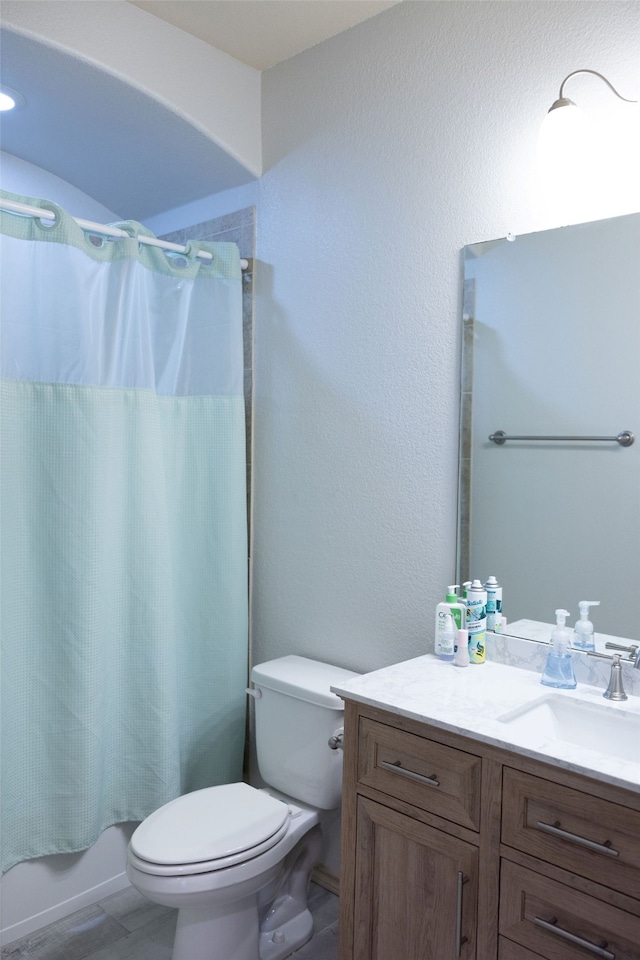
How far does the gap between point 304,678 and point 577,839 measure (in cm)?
104

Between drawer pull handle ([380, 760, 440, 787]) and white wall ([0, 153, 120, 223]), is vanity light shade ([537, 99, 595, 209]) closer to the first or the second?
drawer pull handle ([380, 760, 440, 787])

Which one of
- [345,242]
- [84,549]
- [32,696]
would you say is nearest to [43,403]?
[84,549]

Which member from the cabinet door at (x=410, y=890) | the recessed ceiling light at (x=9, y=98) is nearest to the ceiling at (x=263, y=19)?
the recessed ceiling light at (x=9, y=98)

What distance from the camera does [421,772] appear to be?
1550 millimetres

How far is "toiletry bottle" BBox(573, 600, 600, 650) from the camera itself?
5.81 feet

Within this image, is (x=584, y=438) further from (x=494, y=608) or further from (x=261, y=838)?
(x=261, y=838)

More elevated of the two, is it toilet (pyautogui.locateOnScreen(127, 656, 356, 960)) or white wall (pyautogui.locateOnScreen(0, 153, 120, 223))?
white wall (pyautogui.locateOnScreen(0, 153, 120, 223))

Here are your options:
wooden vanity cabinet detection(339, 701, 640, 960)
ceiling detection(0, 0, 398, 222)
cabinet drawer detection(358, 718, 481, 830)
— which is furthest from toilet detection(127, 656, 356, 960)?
ceiling detection(0, 0, 398, 222)

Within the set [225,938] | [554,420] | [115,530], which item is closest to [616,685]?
[554,420]

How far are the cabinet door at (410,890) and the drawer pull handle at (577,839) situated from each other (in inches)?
7.3

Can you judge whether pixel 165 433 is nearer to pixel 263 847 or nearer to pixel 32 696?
pixel 32 696

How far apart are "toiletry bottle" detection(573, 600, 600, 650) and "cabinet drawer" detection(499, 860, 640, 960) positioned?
1.87ft

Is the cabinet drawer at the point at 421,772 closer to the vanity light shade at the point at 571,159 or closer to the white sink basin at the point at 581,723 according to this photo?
the white sink basin at the point at 581,723

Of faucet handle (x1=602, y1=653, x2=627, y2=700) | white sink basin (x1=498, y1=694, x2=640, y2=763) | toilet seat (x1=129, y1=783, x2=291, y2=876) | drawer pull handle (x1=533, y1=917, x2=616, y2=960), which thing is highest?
faucet handle (x1=602, y1=653, x2=627, y2=700)
